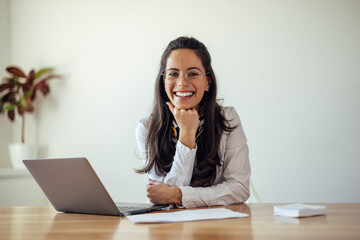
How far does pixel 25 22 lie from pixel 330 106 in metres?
2.99

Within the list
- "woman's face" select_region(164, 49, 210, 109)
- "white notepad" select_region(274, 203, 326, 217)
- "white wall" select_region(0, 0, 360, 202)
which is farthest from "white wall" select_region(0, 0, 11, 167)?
"white notepad" select_region(274, 203, 326, 217)

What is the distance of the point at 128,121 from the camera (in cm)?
377

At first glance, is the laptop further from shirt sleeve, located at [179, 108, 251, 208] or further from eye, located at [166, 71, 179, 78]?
eye, located at [166, 71, 179, 78]

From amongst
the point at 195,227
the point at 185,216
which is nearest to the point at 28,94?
the point at 185,216

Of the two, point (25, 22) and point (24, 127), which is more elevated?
point (25, 22)

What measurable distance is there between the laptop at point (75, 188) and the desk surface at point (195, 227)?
0.04 m

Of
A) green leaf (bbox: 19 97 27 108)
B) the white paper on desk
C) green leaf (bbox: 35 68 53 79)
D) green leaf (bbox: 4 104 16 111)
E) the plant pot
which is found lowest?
the plant pot

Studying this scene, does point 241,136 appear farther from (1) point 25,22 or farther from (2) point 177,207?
(1) point 25,22

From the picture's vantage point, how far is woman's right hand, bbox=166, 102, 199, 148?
76.8 inches

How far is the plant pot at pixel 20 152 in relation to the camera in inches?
159

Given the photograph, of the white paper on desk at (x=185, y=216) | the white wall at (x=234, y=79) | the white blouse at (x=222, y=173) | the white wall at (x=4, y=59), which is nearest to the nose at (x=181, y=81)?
the white blouse at (x=222, y=173)

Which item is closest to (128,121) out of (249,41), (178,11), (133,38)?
(133,38)

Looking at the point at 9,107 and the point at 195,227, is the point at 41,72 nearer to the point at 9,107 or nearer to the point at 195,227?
the point at 9,107

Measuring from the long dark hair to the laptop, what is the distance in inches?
16.6
